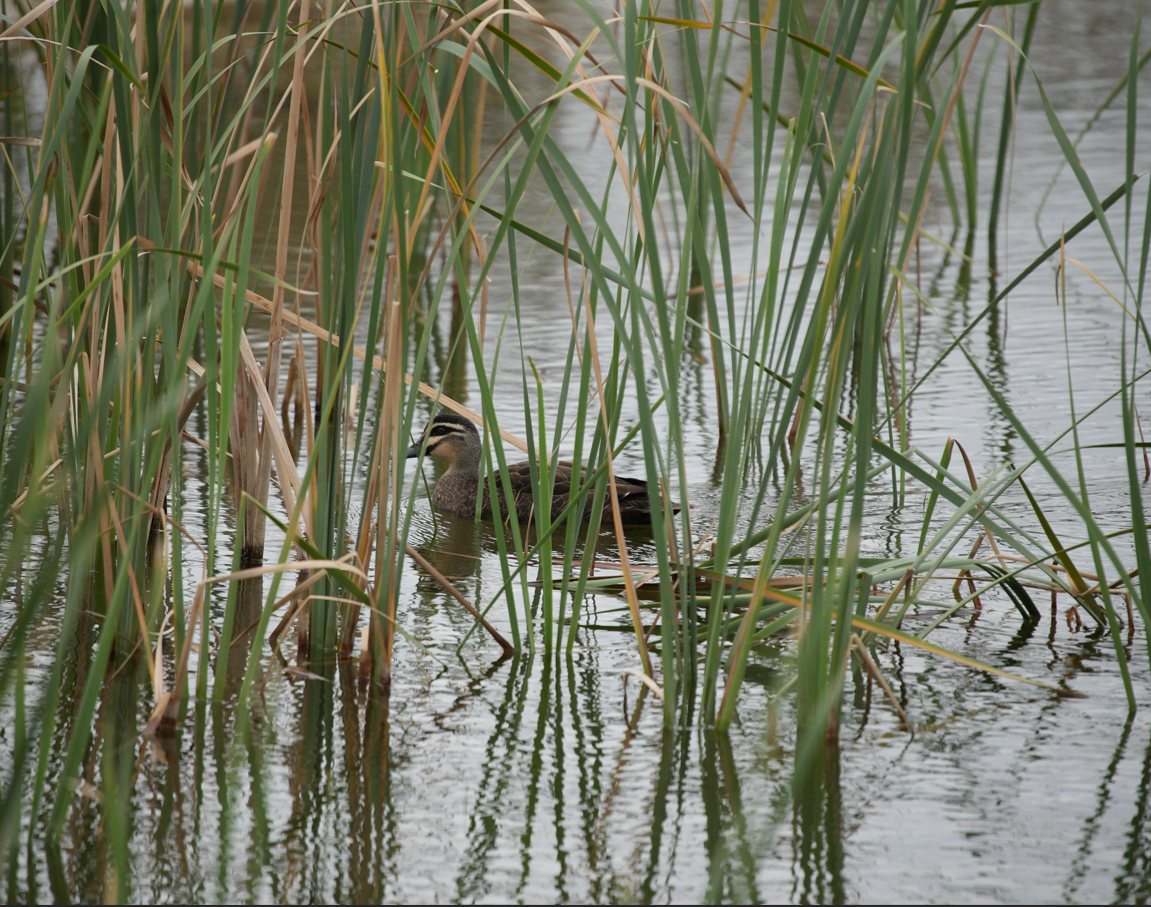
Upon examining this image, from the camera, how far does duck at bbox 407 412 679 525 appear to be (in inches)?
216

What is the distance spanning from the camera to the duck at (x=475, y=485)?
549 centimetres

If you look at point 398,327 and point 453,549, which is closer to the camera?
point 398,327

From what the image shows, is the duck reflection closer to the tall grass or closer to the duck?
the duck

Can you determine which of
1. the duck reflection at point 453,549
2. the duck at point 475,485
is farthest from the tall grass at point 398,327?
the duck at point 475,485

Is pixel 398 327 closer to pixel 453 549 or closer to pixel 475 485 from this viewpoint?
pixel 453 549

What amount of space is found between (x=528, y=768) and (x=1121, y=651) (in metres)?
1.33

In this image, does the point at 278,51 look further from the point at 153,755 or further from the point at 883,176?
the point at 153,755

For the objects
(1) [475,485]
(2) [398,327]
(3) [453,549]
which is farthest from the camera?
(1) [475,485]

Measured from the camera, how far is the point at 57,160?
376cm

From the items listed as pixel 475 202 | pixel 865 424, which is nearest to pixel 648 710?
pixel 865 424

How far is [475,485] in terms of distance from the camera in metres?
5.93

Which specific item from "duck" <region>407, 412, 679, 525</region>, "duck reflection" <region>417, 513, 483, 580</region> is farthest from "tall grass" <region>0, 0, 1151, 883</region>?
"duck" <region>407, 412, 679, 525</region>

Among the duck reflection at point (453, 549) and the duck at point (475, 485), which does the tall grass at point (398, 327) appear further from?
the duck at point (475, 485)

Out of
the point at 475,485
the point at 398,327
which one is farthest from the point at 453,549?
the point at 398,327
